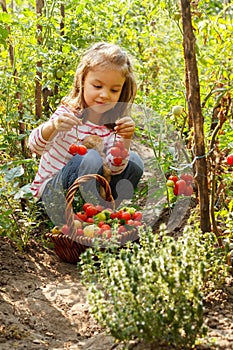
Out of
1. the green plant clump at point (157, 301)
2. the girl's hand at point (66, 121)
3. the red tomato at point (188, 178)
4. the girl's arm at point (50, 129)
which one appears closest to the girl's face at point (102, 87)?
the girl's arm at point (50, 129)

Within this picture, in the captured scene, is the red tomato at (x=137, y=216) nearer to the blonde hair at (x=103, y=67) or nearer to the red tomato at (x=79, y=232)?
the red tomato at (x=79, y=232)

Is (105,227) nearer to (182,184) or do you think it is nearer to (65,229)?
(65,229)

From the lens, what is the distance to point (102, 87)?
2688mm

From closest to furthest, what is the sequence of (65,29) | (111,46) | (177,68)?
1. (111,46)
2. (65,29)
3. (177,68)

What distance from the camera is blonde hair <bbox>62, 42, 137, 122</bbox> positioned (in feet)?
8.91

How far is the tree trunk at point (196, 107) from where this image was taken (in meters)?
1.82

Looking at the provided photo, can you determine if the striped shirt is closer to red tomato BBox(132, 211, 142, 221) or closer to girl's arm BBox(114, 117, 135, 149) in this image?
girl's arm BBox(114, 117, 135, 149)

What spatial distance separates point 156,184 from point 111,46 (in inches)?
30.1

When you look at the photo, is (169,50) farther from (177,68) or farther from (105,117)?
(105,117)

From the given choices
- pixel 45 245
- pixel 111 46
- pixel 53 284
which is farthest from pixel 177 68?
pixel 53 284

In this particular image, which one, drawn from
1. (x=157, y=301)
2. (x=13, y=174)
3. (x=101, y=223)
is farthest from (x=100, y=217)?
(x=157, y=301)

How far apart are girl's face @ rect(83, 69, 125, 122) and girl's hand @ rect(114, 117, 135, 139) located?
20cm

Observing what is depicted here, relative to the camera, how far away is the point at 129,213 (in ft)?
8.57

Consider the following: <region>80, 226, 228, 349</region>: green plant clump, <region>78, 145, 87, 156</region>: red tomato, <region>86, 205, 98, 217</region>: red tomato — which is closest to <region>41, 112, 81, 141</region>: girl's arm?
<region>78, 145, 87, 156</region>: red tomato
